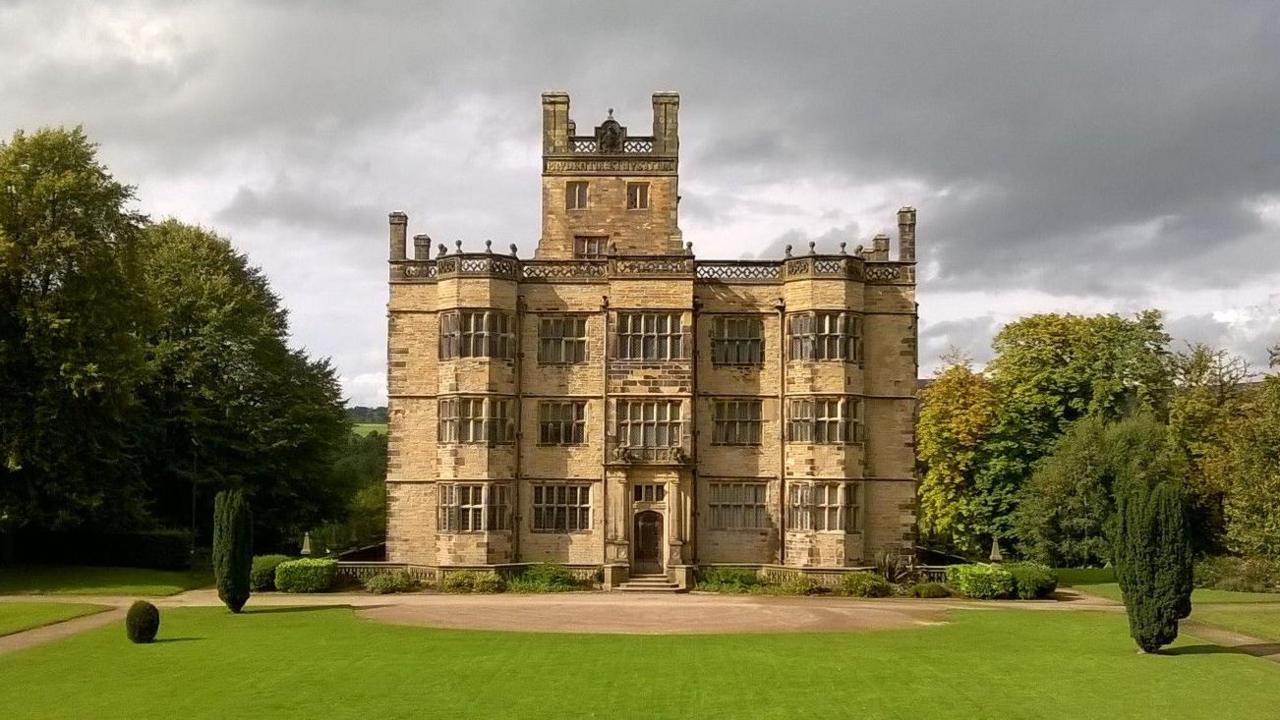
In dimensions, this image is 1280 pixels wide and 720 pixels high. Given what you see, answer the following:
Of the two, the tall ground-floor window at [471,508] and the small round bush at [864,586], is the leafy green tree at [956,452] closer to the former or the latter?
the small round bush at [864,586]

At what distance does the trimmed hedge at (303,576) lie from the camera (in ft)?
128

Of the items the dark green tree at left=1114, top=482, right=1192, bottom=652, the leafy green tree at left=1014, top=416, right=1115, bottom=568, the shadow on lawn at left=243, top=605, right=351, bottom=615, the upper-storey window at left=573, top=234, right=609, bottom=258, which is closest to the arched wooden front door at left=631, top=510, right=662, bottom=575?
the upper-storey window at left=573, top=234, right=609, bottom=258

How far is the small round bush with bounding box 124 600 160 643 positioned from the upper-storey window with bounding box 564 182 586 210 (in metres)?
25.3

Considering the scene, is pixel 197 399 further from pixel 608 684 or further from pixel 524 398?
pixel 608 684

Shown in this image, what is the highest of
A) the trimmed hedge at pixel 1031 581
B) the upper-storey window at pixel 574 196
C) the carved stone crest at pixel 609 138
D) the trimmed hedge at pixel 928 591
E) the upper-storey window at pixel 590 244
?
the carved stone crest at pixel 609 138

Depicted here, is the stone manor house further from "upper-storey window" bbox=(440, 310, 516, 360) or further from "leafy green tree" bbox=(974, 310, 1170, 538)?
"leafy green tree" bbox=(974, 310, 1170, 538)

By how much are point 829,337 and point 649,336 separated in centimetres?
686

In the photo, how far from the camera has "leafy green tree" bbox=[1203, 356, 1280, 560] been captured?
40.8 metres

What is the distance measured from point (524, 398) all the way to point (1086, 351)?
29.6 metres

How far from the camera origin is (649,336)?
42.2 m

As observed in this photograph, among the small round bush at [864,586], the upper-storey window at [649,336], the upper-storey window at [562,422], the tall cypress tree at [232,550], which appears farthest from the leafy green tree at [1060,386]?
the tall cypress tree at [232,550]

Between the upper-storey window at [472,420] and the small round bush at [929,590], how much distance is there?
634 inches

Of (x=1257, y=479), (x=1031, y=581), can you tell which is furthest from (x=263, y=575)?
(x=1257, y=479)

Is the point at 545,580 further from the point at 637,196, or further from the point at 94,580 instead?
the point at 94,580
